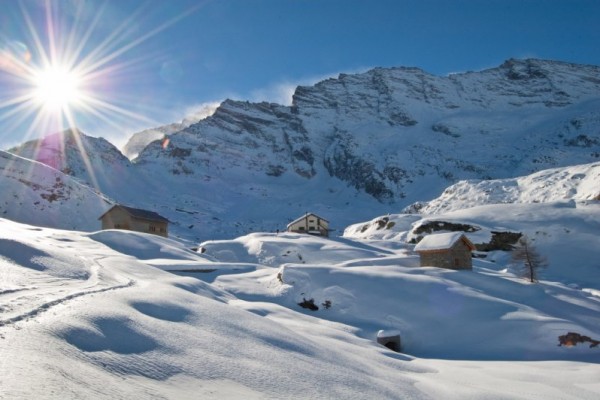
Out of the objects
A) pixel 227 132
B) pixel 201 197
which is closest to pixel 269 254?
pixel 201 197

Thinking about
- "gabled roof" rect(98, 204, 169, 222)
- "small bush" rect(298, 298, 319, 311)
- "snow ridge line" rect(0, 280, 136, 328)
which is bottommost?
→ "small bush" rect(298, 298, 319, 311)

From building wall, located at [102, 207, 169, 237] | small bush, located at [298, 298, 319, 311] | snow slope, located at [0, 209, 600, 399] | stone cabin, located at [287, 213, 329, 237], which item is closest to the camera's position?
snow slope, located at [0, 209, 600, 399]

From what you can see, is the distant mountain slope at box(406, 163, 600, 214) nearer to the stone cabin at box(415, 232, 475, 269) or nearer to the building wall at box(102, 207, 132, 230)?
the stone cabin at box(415, 232, 475, 269)

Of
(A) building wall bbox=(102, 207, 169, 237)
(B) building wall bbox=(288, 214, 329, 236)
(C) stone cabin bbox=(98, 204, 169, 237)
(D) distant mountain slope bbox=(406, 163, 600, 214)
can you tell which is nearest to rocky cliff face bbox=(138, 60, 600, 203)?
(D) distant mountain slope bbox=(406, 163, 600, 214)

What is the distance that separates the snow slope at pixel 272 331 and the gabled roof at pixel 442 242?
2.26 m

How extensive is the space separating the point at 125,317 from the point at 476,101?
703 ft

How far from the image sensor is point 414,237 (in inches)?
2436

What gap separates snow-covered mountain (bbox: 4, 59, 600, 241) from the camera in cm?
13388

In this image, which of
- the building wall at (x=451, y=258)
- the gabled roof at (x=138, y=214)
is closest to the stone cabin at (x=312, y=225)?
the gabled roof at (x=138, y=214)

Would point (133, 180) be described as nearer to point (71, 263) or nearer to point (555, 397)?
point (71, 263)

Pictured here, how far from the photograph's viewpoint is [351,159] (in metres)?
173

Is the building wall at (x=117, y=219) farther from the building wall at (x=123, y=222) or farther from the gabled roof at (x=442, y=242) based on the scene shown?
the gabled roof at (x=442, y=242)

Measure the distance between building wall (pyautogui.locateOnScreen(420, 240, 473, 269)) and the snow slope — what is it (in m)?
1.73

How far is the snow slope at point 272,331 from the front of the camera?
6461 mm
